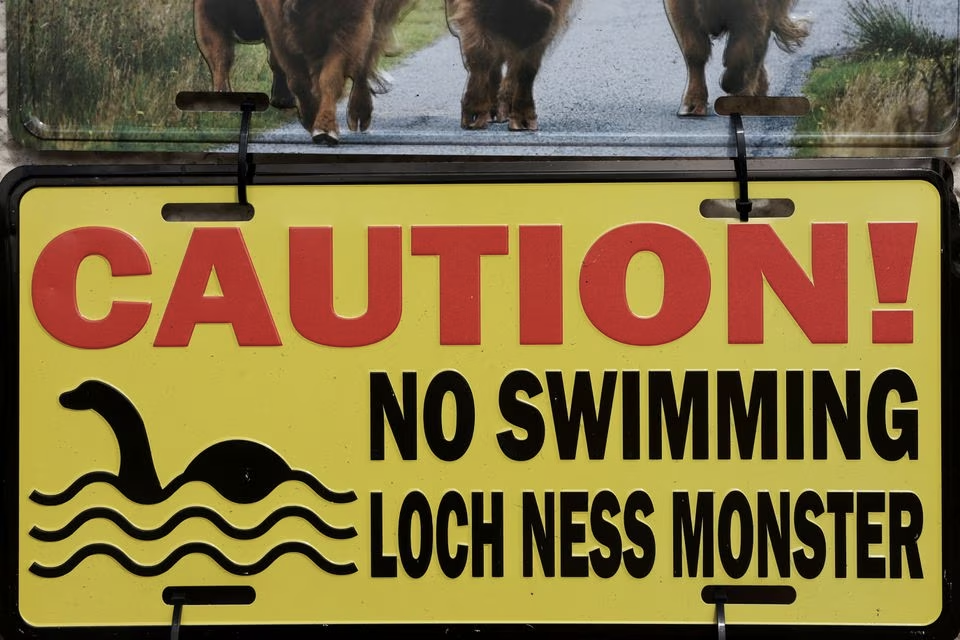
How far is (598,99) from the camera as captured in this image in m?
1.59

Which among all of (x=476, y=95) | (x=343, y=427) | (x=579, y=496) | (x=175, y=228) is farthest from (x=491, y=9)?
(x=579, y=496)

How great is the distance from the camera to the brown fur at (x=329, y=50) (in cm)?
159

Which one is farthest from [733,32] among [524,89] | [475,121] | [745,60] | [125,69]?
[125,69]

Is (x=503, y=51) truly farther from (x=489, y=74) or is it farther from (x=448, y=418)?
(x=448, y=418)

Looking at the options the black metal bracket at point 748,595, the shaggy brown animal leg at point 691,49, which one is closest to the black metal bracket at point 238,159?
the shaggy brown animal leg at point 691,49

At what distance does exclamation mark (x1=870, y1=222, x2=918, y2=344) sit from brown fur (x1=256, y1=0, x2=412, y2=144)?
1.13 m

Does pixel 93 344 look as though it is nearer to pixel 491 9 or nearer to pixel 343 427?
pixel 343 427

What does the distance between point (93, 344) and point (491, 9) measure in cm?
111

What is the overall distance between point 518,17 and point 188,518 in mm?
1289

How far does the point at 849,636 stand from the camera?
1.57 m

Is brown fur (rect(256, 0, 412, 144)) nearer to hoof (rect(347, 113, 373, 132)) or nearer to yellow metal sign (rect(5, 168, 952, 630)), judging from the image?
hoof (rect(347, 113, 373, 132))

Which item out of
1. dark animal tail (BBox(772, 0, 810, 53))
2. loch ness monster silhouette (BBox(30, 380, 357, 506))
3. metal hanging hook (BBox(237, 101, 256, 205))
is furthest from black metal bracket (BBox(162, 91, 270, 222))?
dark animal tail (BBox(772, 0, 810, 53))

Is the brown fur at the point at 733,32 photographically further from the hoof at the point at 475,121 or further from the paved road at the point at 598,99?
the hoof at the point at 475,121

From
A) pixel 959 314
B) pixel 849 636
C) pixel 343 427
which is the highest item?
pixel 959 314
